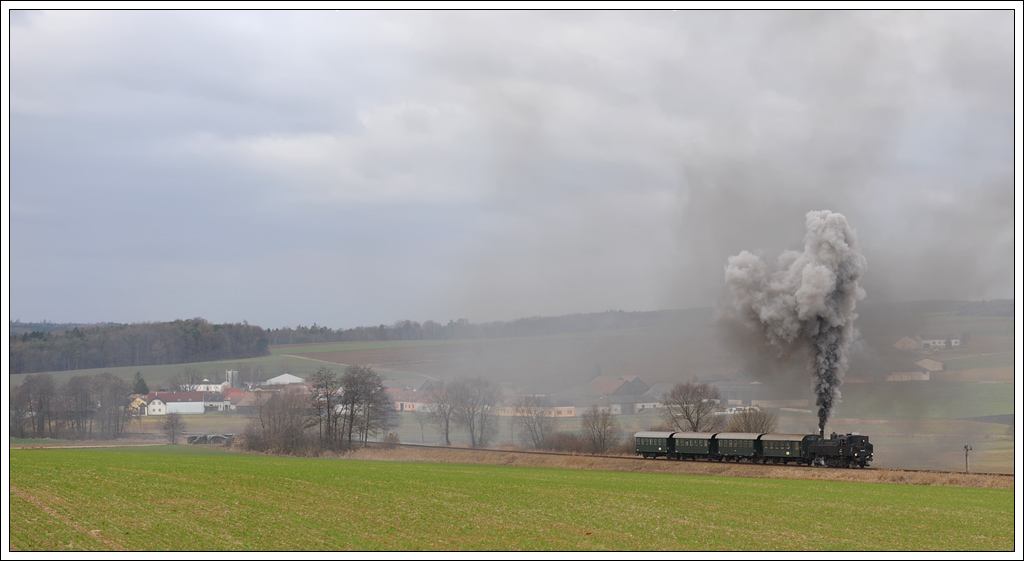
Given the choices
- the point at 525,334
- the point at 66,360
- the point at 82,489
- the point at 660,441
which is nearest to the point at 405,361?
the point at 525,334

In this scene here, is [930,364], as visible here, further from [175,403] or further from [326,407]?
[175,403]

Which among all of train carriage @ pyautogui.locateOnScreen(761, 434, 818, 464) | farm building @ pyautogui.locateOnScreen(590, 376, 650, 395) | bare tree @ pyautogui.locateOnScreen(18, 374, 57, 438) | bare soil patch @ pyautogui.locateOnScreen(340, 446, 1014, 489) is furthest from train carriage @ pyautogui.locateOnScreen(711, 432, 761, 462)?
bare tree @ pyautogui.locateOnScreen(18, 374, 57, 438)

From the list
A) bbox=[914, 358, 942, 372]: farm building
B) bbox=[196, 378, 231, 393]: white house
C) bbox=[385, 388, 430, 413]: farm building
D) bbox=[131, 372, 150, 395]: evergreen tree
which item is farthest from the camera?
bbox=[196, 378, 231, 393]: white house

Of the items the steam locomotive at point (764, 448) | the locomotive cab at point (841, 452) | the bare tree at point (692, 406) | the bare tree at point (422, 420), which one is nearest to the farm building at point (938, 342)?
the bare tree at point (692, 406)

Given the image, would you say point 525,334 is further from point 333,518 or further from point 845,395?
point 333,518

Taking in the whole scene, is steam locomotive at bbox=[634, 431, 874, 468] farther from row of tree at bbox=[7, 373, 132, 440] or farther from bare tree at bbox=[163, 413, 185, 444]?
row of tree at bbox=[7, 373, 132, 440]

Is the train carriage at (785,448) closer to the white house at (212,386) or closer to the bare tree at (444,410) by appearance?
the bare tree at (444,410)

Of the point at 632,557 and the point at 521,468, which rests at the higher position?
the point at 632,557

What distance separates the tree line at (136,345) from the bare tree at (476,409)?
1811 inches

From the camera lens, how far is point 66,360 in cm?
9638

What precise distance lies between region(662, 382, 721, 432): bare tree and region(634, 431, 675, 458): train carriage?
16164 mm

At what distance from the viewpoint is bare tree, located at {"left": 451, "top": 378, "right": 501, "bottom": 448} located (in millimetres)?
77000

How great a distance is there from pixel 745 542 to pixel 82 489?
22.2m

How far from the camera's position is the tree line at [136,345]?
9175 cm
